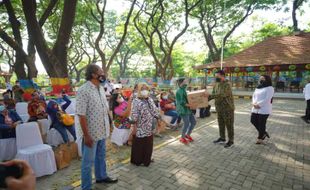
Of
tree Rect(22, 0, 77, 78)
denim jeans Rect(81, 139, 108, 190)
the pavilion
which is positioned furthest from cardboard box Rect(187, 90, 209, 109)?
the pavilion

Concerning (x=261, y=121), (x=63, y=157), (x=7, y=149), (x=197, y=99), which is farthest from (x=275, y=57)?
(x=7, y=149)

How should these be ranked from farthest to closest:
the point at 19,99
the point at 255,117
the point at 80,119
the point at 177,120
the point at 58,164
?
1. the point at 19,99
2. the point at 177,120
3. the point at 255,117
4. the point at 58,164
5. the point at 80,119

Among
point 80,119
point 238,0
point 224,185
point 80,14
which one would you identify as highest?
point 238,0

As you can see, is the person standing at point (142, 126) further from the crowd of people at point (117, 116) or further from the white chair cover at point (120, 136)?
the white chair cover at point (120, 136)

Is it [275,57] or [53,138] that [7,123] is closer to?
[53,138]

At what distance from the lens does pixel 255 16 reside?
33.2 m

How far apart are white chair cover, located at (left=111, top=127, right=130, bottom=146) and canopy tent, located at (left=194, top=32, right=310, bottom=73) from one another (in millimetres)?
16181

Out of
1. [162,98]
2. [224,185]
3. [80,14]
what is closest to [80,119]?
[224,185]

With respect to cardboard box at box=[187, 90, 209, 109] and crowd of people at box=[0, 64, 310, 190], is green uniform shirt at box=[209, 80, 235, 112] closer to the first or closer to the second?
crowd of people at box=[0, 64, 310, 190]

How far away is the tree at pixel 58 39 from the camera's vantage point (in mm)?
9287

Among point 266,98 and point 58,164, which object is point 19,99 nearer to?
point 58,164

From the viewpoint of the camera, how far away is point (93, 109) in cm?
334

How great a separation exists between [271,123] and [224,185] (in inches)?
230

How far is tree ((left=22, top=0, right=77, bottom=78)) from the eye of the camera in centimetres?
929
